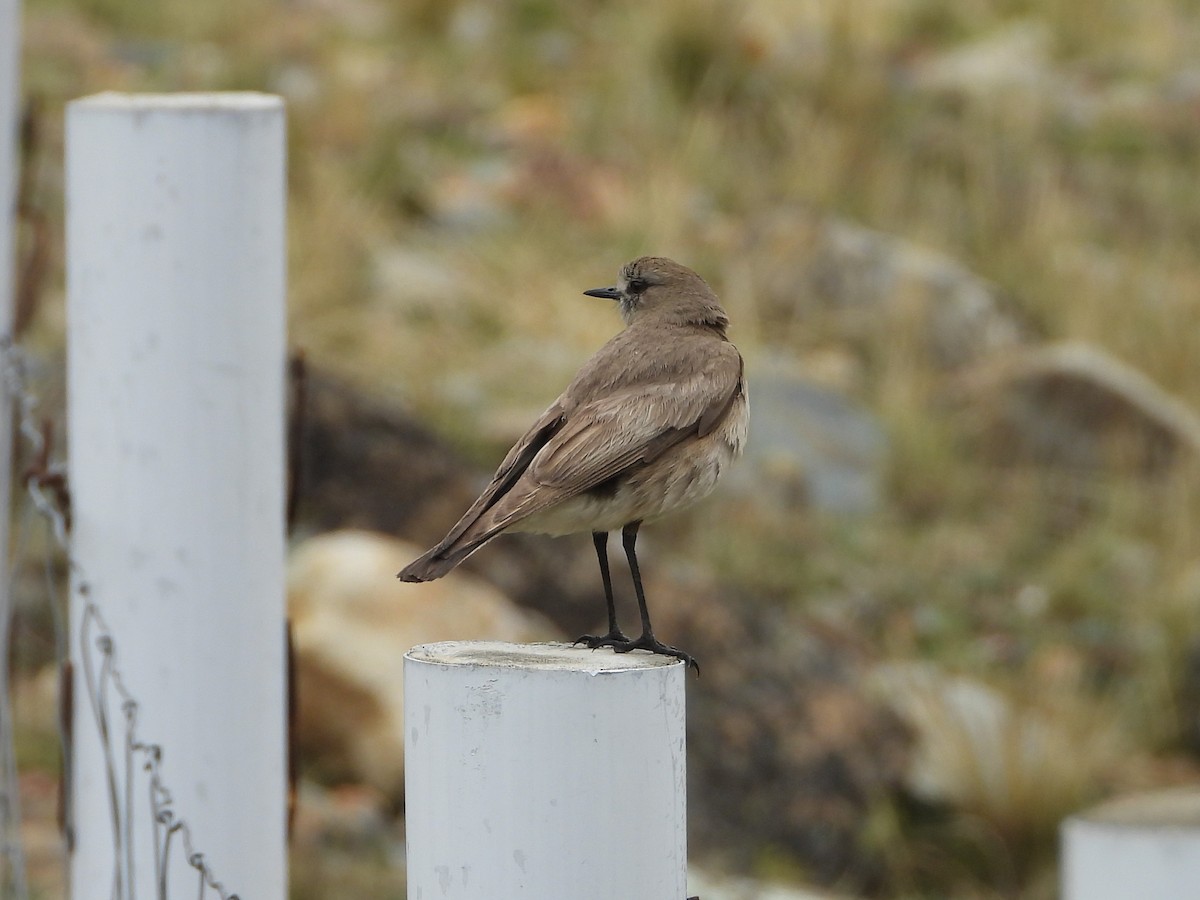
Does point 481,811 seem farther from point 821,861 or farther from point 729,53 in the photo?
point 729,53

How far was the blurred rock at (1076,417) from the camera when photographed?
9.35m

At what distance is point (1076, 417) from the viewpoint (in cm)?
942

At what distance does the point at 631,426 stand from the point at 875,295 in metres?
7.71

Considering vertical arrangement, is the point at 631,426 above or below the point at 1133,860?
above

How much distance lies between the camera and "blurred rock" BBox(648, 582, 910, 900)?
6.82m

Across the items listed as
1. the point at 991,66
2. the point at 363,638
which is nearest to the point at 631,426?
the point at 363,638

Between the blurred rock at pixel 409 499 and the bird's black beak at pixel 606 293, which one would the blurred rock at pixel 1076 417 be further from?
the bird's black beak at pixel 606 293

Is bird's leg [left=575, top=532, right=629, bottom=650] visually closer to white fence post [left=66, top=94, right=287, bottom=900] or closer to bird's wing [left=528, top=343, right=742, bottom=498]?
bird's wing [left=528, top=343, right=742, bottom=498]

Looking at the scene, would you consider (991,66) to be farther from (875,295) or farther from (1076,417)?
(1076,417)

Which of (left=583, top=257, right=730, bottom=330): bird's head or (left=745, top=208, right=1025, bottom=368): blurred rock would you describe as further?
(left=745, top=208, right=1025, bottom=368): blurred rock

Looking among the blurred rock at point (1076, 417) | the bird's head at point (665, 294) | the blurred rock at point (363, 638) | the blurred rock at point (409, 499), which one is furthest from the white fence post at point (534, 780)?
the blurred rock at point (1076, 417)

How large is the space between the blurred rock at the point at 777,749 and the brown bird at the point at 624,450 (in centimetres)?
396

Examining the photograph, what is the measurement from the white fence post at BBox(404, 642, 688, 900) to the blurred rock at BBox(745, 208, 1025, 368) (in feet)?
27.3

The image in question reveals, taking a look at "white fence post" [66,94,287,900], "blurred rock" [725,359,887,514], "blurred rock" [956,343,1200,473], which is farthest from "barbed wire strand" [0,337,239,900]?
"blurred rock" [956,343,1200,473]
